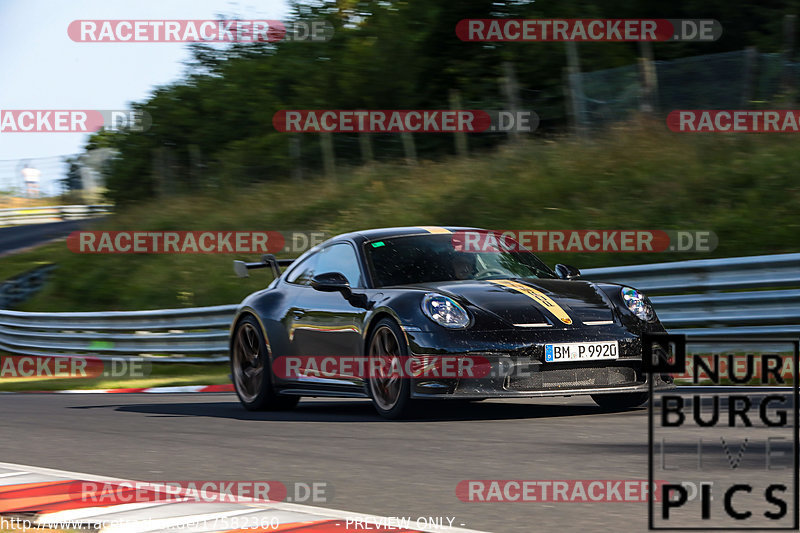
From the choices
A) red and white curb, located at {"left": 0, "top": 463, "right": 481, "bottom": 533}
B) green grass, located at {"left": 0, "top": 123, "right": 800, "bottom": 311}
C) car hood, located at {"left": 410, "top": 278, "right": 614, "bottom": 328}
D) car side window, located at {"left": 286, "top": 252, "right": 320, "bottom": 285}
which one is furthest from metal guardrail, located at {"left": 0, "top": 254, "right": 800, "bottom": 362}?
red and white curb, located at {"left": 0, "top": 463, "right": 481, "bottom": 533}

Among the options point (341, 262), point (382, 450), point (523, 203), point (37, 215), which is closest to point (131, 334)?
point (523, 203)

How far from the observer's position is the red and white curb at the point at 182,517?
4.16 m

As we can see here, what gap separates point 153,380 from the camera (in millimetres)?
14008

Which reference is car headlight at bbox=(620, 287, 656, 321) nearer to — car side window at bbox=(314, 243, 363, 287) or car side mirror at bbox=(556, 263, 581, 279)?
car side mirror at bbox=(556, 263, 581, 279)

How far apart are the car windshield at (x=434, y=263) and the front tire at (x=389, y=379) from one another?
0.51 meters

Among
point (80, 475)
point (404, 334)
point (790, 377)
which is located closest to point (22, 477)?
point (80, 475)

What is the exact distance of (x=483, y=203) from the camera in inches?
653

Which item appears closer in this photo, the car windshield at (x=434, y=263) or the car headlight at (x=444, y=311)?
the car headlight at (x=444, y=311)

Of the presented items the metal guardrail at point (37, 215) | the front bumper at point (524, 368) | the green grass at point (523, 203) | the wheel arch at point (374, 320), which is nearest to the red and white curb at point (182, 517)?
the front bumper at point (524, 368)

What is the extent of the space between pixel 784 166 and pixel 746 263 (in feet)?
13.5

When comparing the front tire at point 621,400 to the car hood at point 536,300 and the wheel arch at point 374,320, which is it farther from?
the wheel arch at point 374,320

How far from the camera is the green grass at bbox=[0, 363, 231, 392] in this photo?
13.3m

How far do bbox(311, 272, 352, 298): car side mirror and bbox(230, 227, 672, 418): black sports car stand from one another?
1 centimetres

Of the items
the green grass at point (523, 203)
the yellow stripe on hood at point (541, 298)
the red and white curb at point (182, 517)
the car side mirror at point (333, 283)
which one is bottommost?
the red and white curb at point (182, 517)
